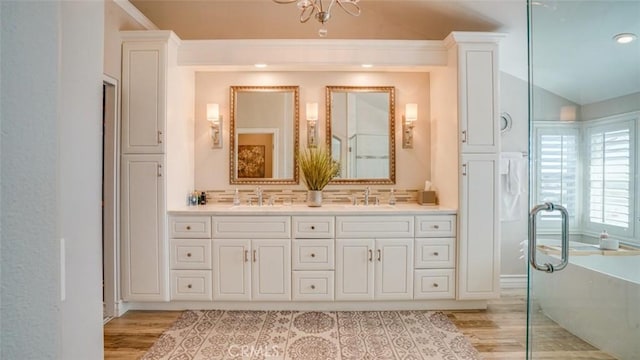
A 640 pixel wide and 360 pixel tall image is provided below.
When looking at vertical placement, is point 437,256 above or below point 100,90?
below

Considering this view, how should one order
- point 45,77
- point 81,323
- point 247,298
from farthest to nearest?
point 247,298 → point 81,323 → point 45,77

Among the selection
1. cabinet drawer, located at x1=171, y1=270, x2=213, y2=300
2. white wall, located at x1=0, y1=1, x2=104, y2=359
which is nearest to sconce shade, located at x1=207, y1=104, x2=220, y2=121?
cabinet drawer, located at x1=171, y1=270, x2=213, y2=300

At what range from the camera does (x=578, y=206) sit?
6.50 feet

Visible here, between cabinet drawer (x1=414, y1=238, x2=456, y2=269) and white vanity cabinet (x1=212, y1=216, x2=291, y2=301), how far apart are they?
46.4 inches

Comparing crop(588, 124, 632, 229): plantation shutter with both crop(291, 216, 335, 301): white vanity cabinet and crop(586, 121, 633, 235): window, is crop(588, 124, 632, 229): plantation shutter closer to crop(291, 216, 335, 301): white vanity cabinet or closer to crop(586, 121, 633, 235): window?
crop(586, 121, 633, 235): window

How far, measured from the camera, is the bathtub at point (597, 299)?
6.44 feet

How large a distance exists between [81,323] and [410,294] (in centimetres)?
277

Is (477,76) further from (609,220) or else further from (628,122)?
(609,220)

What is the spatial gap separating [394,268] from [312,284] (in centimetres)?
75

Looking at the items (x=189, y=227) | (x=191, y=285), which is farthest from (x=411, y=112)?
(x=191, y=285)

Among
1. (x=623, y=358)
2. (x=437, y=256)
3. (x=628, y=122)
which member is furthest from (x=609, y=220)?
(x=437, y=256)

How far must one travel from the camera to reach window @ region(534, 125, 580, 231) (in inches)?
77.4

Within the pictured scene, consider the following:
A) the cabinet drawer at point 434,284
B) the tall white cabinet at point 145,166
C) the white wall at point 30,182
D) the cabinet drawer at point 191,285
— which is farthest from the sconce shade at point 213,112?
the white wall at point 30,182

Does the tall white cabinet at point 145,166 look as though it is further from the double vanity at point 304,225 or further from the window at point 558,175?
the window at point 558,175
